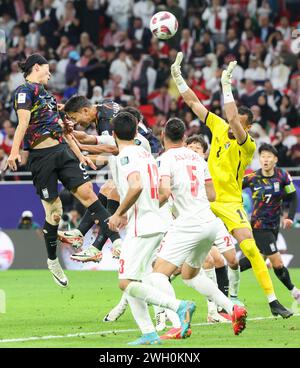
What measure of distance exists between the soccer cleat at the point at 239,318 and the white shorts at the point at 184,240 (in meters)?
0.70

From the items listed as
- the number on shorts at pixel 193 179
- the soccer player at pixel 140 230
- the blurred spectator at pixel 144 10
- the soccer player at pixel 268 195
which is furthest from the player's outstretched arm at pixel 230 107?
the blurred spectator at pixel 144 10

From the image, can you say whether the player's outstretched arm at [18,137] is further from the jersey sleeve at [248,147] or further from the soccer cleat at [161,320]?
the jersey sleeve at [248,147]

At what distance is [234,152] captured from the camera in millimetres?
12562

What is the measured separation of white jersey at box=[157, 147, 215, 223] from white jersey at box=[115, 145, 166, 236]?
1.14ft

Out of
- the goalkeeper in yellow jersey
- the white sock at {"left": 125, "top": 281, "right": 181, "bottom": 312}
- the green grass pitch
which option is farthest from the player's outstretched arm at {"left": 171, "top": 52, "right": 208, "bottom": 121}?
the white sock at {"left": 125, "top": 281, "right": 181, "bottom": 312}

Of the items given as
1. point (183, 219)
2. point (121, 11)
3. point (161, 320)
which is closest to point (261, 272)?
point (161, 320)

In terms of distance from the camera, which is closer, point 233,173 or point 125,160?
point 125,160

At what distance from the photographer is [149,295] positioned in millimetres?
9789

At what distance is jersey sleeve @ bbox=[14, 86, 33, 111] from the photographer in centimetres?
1253

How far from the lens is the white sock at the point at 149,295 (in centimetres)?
979

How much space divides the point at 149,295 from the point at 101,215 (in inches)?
122

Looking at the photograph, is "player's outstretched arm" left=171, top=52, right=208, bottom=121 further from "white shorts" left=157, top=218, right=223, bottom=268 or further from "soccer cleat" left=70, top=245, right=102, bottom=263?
"white shorts" left=157, top=218, right=223, bottom=268

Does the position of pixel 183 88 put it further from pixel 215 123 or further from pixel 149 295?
pixel 149 295
